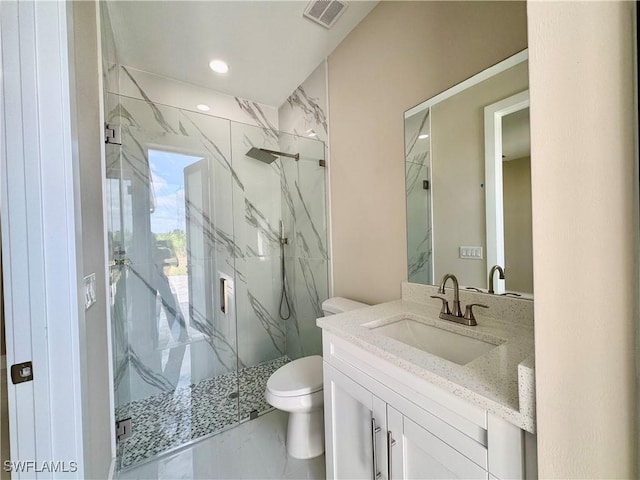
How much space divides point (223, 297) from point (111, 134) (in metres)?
1.48

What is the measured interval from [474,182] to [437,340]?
76cm

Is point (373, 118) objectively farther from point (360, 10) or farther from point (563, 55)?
point (563, 55)

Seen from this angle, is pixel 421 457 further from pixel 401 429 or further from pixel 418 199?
pixel 418 199

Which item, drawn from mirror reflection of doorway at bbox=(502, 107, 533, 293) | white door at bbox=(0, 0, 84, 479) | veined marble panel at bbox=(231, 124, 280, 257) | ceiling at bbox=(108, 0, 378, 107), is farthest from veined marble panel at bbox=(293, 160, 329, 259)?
white door at bbox=(0, 0, 84, 479)

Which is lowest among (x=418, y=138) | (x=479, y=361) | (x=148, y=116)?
(x=479, y=361)

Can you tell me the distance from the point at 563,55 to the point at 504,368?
760mm

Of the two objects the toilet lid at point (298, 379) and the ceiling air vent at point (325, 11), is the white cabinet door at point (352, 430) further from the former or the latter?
the ceiling air vent at point (325, 11)

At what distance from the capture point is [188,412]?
1941 mm

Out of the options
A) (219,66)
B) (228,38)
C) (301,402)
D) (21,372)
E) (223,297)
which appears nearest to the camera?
(21,372)

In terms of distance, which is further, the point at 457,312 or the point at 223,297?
the point at 223,297

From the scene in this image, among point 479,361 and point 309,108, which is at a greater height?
point 309,108

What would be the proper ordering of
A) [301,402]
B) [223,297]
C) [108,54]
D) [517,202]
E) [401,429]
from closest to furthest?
[401,429] < [517,202] < [301,402] < [108,54] < [223,297]

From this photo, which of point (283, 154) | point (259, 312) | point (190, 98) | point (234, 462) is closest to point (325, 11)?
point (283, 154)

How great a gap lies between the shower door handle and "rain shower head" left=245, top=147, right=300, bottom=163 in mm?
1257
